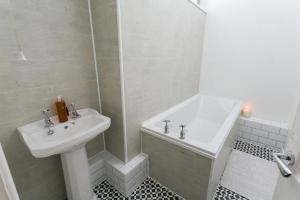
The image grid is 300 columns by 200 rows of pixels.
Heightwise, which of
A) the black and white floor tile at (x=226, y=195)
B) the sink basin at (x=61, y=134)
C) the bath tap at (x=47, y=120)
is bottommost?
the black and white floor tile at (x=226, y=195)

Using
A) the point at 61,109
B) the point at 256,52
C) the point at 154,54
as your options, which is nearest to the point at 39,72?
the point at 61,109

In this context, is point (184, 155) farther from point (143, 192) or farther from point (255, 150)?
point (255, 150)

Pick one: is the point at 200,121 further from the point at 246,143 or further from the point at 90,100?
the point at 90,100

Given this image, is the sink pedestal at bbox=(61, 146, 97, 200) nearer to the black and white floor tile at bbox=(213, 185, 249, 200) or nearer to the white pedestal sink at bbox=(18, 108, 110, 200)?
the white pedestal sink at bbox=(18, 108, 110, 200)

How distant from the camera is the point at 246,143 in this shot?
2406 millimetres

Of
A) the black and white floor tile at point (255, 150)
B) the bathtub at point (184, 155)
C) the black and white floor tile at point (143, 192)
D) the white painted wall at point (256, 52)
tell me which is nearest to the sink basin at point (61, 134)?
the bathtub at point (184, 155)

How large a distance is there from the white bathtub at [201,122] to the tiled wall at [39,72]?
2.81ft

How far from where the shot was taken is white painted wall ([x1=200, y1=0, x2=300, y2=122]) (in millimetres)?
2039

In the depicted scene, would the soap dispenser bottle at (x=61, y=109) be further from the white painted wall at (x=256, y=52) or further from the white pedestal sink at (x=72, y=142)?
the white painted wall at (x=256, y=52)

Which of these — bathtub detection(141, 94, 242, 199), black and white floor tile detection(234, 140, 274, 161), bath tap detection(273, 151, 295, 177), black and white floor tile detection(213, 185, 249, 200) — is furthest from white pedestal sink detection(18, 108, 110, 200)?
black and white floor tile detection(234, 140, 274, 161)

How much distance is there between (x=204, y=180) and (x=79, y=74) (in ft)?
4.62

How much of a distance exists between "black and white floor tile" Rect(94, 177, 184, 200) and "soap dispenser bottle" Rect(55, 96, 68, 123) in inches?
34.1

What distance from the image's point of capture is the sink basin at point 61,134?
924 mm

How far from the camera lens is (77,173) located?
1261 mm
